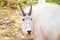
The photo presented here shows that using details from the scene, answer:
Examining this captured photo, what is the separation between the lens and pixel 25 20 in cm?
297

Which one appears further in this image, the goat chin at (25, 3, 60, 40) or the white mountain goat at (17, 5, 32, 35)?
the white mountain goat at (17, 5, 32, 35)

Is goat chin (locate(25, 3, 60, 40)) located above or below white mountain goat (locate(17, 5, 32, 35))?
above

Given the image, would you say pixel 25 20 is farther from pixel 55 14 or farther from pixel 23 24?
pixel 55 14

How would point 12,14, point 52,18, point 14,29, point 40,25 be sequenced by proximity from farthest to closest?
1. point 12,14
2. point 14,29
3. point 40,25
4. point 52,18

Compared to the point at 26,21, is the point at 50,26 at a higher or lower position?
higher

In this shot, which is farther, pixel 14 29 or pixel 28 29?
pixel 14 29

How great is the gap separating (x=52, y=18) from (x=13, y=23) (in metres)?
2.39

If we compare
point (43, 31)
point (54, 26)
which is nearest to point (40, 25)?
point (43, 31)

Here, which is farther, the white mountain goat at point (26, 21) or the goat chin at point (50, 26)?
the white mountain goat at point (26, 21)

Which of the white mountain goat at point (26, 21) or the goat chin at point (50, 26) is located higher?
the goat chin at point (50, 26)

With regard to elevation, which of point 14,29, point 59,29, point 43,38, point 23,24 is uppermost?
point 59,29

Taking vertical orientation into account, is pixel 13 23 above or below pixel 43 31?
below

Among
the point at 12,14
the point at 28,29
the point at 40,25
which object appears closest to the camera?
the point at 40,25

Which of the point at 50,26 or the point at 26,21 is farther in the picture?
the point at 26,21
